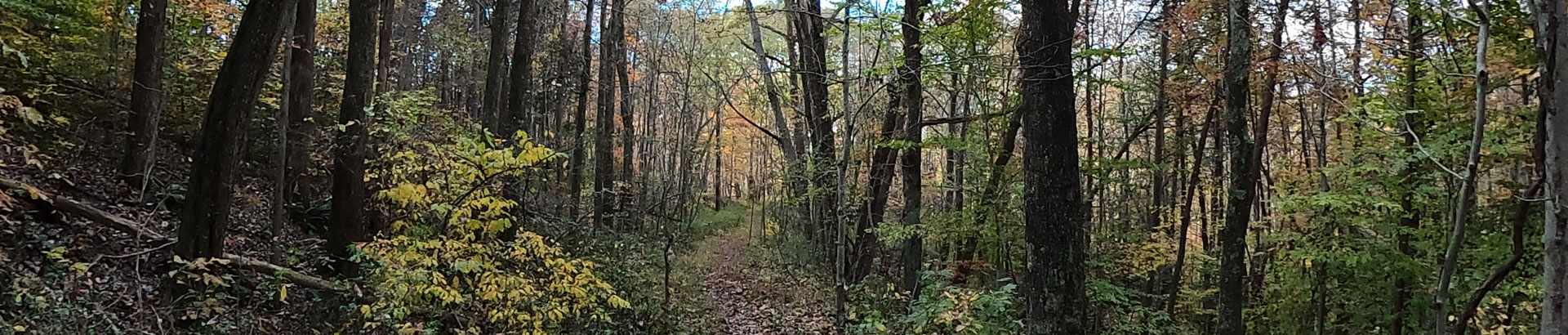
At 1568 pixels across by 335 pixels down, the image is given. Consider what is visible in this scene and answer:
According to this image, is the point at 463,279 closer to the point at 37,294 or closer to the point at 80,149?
the point at 37,294

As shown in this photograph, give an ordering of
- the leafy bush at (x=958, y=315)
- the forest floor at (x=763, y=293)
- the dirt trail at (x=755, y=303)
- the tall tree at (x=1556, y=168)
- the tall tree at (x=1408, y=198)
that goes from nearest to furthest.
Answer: the tall tree at (x=1556, y=168) → the leafy bush at (x=958, y=315) → the tall tree at (x=1408, y=198) → the dirt trail at (x=755, y=303) → the forest floor at (x=763, y=293)

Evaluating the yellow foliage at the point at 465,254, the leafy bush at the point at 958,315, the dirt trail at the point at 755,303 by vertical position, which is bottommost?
the dirt trail at the point at 755,303

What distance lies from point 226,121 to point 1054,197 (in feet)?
21.9

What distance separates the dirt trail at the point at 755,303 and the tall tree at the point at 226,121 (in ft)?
19.1

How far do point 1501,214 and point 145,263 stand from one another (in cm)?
1505

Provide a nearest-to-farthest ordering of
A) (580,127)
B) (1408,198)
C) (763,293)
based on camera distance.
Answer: (1408,198), (763,293), (580,127)

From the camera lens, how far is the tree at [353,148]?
26.5 feet

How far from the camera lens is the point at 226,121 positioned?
6.36 m

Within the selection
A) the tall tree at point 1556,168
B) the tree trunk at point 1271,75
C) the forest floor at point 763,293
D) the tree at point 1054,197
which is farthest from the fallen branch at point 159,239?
the tree trunk at point 1271,75

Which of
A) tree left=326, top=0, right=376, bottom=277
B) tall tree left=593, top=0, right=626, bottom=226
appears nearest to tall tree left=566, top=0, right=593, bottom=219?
tall tree left=593, top=0, right=626, bottom=226

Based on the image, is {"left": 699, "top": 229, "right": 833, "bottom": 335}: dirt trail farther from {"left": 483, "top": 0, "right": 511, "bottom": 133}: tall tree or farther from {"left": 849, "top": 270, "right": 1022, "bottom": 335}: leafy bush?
{"left": 483, "top": 0, "right": 511, "bottom": 133}: tall tree

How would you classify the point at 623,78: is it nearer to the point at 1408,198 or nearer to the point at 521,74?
the point at 521,74

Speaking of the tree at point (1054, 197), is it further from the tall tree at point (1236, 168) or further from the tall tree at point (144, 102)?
the tall tree at point (144, 102)

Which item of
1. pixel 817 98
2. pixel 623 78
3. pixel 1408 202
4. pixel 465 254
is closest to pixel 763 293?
pixel 817 98
